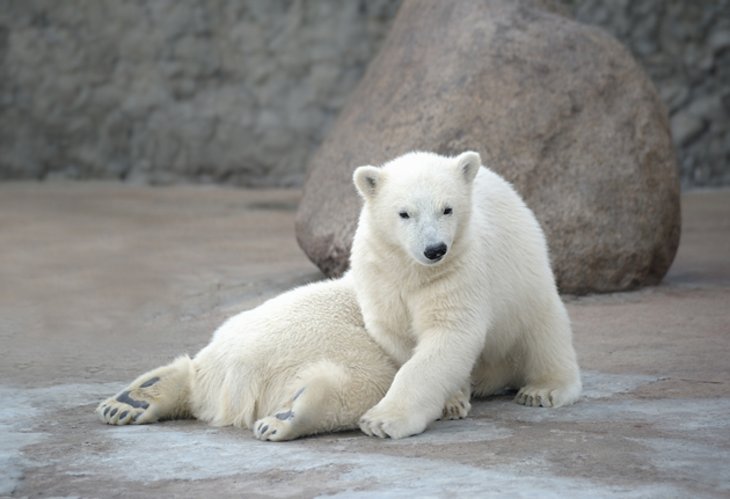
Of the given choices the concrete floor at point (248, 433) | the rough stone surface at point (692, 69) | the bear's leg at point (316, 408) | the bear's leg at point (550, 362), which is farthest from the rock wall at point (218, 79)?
the bear's leg at point (316, 408)

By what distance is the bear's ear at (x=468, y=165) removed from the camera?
414 cm

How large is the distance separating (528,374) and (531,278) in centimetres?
37

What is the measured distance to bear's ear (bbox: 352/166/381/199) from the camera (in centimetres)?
414

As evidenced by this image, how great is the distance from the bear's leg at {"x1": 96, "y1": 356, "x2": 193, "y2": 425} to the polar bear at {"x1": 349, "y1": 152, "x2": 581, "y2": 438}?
0.71m

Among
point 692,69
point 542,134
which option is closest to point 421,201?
point 542,134

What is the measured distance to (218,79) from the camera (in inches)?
476

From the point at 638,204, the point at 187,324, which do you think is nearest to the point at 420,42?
the point at 638,204

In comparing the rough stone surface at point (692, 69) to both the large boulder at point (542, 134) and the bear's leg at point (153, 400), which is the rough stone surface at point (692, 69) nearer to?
the large boulder at point (542, 134)

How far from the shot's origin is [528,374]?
4.51 metres

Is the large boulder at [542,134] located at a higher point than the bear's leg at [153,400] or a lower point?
higher

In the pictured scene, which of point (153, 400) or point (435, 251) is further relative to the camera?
point (153, 400)

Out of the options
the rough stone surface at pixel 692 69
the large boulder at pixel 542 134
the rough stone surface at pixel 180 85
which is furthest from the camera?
the rough stone surface at pixel 180 85

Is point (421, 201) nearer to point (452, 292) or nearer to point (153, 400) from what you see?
point (452, 292)

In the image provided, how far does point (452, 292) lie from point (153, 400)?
3.72ft
